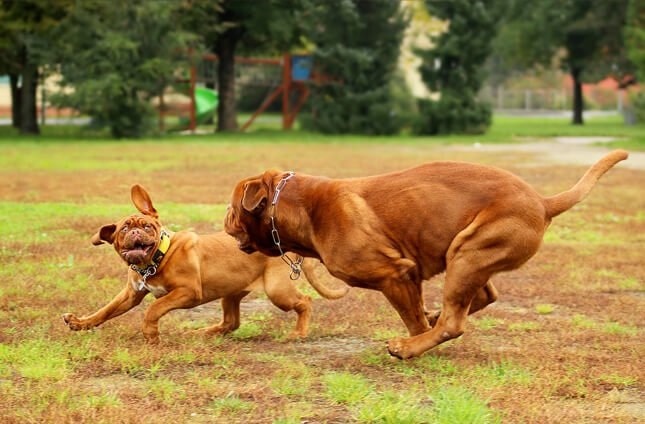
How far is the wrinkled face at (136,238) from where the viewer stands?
656 centimetres

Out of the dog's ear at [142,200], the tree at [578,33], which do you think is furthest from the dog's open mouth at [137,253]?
the tree at [578,33]

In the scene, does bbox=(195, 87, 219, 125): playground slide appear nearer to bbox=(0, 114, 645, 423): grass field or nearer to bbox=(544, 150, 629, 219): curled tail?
bbox=(0, 114, 645, 423): grass field

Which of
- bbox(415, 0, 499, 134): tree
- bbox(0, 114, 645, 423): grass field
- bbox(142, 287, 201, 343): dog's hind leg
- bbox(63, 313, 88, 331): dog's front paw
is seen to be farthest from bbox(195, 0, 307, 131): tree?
bbox(142, 287, 201, 343): dog's hind leg

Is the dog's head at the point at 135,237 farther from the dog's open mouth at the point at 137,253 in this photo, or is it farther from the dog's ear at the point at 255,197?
the dog's ear at the point at 255,197

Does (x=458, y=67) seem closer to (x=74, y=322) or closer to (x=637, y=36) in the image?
(x=637, y=36)

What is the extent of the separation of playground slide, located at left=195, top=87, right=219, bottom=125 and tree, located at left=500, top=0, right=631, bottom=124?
1509 cm

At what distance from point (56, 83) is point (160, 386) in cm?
3318

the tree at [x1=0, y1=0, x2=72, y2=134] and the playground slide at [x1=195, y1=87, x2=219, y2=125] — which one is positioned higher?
the tree at [x1=0, y1=0, x2=72, y2=134]

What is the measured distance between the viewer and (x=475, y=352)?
6582 millimetres

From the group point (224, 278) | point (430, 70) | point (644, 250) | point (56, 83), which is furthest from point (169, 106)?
point (224, 278)

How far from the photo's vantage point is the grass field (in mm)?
5160

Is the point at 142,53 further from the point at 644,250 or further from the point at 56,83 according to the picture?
the point at 644,250

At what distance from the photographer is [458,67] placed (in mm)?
40062

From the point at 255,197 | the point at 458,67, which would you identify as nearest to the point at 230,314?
the point at 255,197
